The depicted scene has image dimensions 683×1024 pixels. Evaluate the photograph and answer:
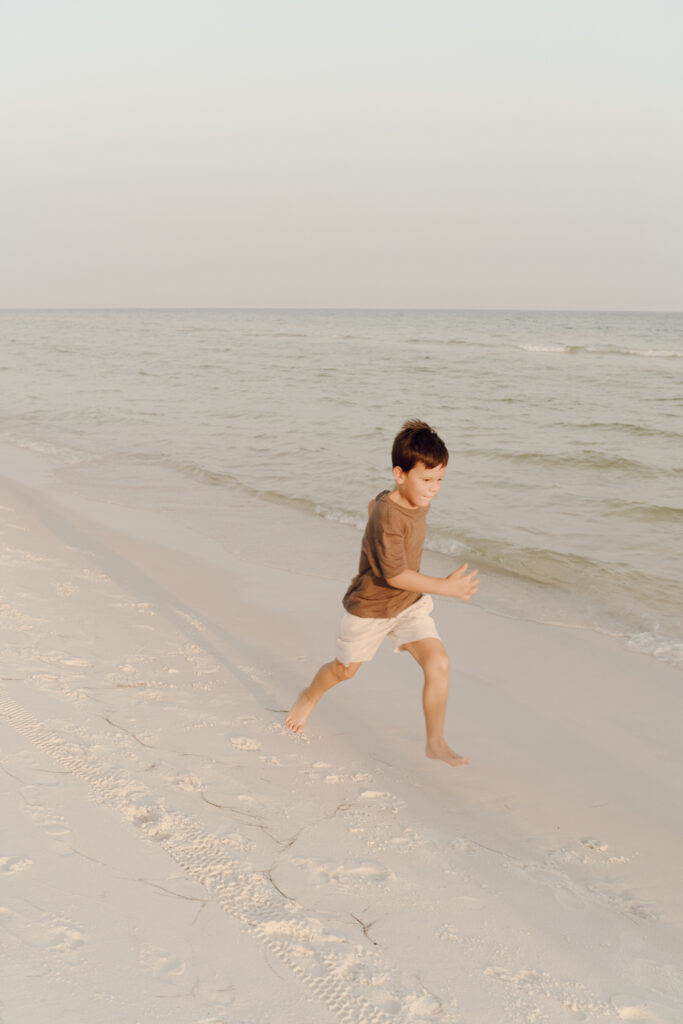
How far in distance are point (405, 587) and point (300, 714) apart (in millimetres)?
846

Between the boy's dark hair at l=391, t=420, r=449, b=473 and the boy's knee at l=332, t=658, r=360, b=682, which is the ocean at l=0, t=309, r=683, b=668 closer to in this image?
the boy's knee at l=332, t=658, r=360, b=682

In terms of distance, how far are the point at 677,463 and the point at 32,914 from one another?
10.5 m

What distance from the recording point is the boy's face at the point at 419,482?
2.87 metres

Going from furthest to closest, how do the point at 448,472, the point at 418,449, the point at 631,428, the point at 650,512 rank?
1. the point at 631,428
2. the point at 448,472
3. the point at 650,512
4. the point at 418,449

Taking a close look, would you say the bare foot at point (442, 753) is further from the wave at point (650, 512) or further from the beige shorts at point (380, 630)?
the wave at point (650, 512)

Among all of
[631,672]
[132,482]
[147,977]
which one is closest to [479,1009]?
[147,977]

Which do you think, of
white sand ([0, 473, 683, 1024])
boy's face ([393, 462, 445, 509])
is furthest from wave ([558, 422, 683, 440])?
boy's face ([393, 462, 445, 509])

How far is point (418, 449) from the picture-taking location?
2832 mm

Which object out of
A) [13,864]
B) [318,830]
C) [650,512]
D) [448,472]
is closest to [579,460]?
[448,472]

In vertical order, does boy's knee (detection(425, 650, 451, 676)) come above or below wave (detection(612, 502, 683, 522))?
above

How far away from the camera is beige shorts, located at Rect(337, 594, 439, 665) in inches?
124

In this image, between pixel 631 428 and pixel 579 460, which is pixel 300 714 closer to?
pixel 579 460

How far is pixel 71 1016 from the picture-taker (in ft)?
5.28

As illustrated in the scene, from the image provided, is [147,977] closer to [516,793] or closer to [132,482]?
[516,793]
